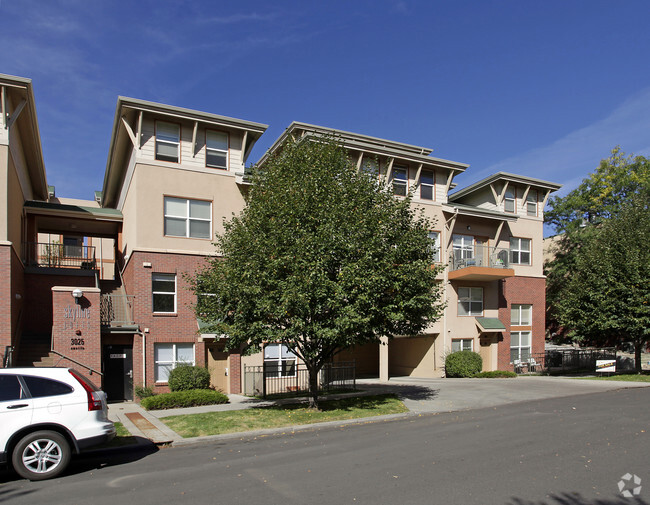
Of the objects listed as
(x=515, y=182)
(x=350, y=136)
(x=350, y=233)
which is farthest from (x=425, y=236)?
(x=515, y=182)

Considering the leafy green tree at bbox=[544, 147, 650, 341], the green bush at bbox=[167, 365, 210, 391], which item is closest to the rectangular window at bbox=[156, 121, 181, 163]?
the green bush at bbox=[167, 365, 210, 391]

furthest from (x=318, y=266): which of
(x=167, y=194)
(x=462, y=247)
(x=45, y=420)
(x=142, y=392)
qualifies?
(x=462, y=247)

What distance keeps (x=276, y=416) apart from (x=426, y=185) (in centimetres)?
1666

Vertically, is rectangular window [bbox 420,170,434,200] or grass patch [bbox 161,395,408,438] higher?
rectangular window [bbox 420,170,434,200]

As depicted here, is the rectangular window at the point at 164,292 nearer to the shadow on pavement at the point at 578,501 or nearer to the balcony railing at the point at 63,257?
the balcony railing at the point at 63,257

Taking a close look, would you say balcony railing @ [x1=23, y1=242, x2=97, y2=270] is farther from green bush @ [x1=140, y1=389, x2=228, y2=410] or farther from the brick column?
green bush @ [x1=140, y1=389, x2=228, y2=410]

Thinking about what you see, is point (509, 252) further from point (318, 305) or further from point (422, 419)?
point (318, 305)

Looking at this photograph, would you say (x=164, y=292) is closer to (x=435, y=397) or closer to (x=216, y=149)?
(x=216, y=149)

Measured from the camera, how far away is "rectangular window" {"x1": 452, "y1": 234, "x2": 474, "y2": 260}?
91.0 feet

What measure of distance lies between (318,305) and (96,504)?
728 cm

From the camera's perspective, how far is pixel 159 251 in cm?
2020

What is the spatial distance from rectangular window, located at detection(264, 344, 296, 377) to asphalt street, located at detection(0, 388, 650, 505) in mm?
8745

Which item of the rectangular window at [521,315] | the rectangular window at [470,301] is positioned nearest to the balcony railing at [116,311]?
the rectangular window at [470,301]

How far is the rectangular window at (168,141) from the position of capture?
20.8m
